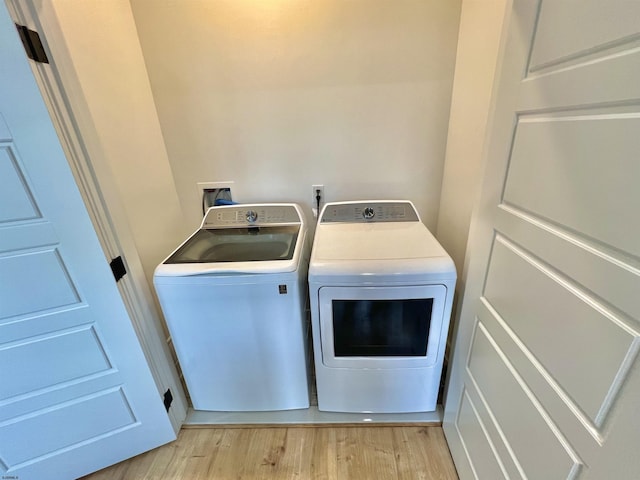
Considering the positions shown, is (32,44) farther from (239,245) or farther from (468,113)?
(468,113)

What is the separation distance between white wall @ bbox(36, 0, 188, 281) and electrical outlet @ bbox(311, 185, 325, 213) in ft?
2.98

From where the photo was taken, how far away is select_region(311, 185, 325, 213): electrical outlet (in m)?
1.83

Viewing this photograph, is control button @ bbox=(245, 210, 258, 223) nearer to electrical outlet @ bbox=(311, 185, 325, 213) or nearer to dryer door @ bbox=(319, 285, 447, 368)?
electrical outlet @ bbox=(311, 185, 325, 213)

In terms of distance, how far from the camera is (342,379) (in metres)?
1.39

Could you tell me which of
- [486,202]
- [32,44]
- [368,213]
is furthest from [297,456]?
[32,44]

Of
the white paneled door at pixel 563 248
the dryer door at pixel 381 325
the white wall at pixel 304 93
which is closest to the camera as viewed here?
the white paneled door at pixel 563 248

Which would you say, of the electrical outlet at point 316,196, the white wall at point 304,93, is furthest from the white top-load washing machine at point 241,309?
the white wall at point 304,93

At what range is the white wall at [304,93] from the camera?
1.48 metres

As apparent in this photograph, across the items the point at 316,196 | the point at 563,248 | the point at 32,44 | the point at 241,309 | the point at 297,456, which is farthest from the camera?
the point at 316,196

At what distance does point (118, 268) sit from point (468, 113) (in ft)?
5.66

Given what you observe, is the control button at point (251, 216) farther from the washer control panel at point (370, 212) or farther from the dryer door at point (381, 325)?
the dryer door at point (381, 325)

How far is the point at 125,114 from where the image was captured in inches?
55.1

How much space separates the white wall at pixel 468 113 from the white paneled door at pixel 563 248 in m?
0.36

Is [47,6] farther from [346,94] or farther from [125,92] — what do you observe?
[346,94]
